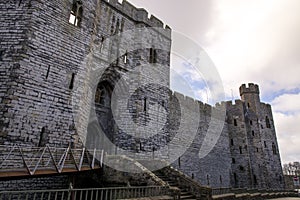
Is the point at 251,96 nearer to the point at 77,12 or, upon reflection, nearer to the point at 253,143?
the point at 253,143

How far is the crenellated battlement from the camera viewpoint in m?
12.3

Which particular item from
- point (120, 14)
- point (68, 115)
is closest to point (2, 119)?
point (68, 115)

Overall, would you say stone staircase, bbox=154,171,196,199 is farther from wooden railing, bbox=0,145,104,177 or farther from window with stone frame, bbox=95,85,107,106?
window with stone frame, bbox=95,85,107,106

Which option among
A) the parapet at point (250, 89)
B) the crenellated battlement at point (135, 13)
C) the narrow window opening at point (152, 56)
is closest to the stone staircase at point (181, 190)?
the narrow window opening at point (152, 56)

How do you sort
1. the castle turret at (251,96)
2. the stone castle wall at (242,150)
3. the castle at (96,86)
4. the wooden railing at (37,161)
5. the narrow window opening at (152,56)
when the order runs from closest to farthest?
the wooden railing at (37,161)
the castle at (96,86)
the narrow window opening at (152,56)
the stone castle wall at (242,150)
the castle turret at (251,96)

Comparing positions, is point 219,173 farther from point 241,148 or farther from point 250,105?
point 250,105

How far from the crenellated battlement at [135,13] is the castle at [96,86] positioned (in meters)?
0.07

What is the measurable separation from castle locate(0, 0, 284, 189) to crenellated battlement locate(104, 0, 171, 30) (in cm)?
7

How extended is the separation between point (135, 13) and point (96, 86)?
5608 millimetres

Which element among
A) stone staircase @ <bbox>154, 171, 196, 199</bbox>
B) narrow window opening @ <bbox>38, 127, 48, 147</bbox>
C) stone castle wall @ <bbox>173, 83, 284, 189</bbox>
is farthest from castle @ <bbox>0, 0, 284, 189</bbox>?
stone staircase @ <bbox>154, 171, 196, 199</bbox>

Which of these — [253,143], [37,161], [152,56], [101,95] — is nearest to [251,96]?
[253,143]

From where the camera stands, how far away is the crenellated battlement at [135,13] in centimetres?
1230

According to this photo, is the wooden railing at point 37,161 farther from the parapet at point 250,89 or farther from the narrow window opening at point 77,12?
the parapet at point 250,89

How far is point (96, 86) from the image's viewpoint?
10.7 m
